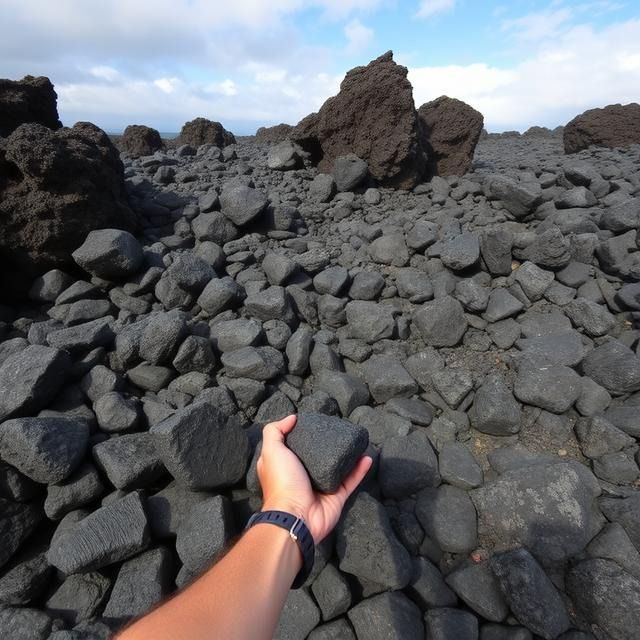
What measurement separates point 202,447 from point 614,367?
304 cm

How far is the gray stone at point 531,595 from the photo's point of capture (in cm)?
196

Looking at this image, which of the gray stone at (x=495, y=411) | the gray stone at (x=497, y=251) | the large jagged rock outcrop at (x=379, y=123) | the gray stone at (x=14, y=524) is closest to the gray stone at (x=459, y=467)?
the gray stone at (x=495, y=411)

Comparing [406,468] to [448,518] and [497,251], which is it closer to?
[448,518]

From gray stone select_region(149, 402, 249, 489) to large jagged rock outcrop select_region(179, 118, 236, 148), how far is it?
10.6 meters

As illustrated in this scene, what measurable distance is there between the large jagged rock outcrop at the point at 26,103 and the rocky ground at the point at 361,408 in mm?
1725

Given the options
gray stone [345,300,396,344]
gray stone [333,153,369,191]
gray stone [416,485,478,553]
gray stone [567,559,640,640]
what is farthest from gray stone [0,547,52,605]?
gray stone [333,153,369,191]

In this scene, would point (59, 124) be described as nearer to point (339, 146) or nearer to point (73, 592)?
point (339, 146)

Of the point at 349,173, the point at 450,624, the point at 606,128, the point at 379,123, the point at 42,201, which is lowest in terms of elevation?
the point at 450,624

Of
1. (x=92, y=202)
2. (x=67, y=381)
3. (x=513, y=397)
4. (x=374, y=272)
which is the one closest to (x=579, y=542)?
(x=513, y=397)

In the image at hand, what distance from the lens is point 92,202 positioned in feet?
14.0

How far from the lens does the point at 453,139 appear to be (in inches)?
263

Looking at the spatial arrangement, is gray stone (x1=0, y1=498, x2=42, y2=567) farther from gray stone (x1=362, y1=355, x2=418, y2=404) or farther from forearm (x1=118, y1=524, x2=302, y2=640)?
gray stone (x1=362, y1=355, x2=418, y2=404)

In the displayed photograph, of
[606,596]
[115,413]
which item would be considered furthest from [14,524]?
[606,596]

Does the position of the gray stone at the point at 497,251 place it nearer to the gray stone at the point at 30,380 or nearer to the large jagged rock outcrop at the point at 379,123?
the large jagged rock outcrop at the point at 379,123
